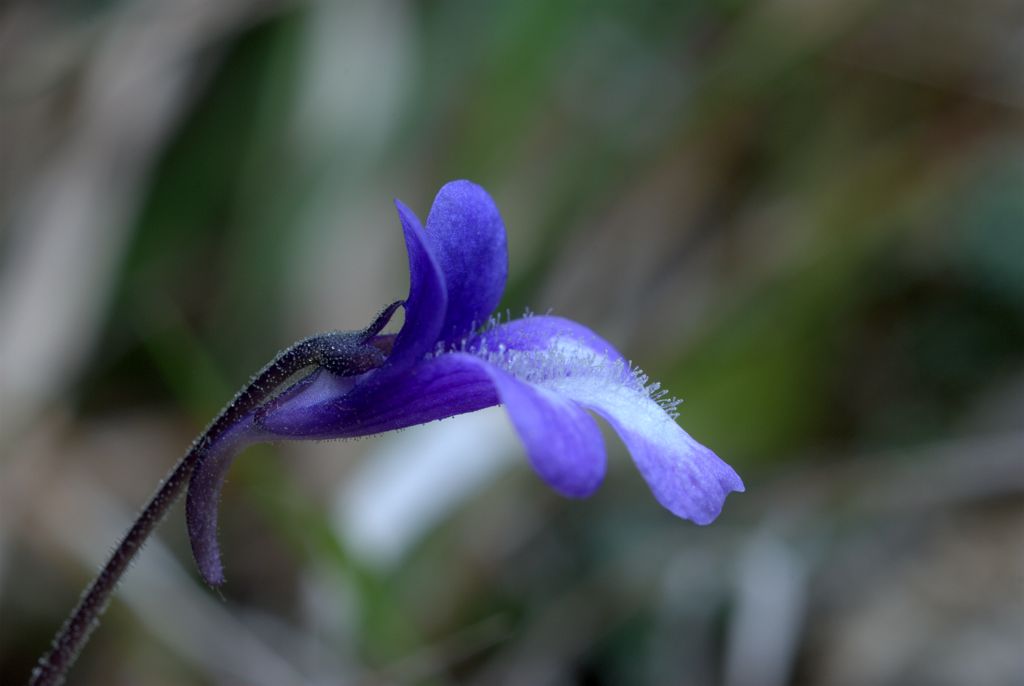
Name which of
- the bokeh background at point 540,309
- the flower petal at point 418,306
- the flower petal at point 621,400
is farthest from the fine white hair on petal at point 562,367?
the bokeh background at point 540,309

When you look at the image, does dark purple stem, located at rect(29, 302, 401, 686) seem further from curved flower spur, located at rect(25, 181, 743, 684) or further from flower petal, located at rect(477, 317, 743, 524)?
flower petal, located at rect(477, 317, 743, 524)

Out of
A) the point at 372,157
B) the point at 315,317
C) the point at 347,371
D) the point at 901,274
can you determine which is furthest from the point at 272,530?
the point at 901,274

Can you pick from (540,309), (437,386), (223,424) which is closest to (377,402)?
(437,386)

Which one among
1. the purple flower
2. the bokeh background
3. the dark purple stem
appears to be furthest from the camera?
the bokeh background

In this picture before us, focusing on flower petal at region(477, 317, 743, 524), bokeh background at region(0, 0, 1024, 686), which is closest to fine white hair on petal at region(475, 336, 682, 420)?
flower petal at region(477, 317, 743, 524)

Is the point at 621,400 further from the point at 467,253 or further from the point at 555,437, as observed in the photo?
the point at 467,253

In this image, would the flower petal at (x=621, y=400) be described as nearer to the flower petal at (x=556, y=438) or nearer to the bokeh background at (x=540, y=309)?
the flower petal at (x=556, y=438)
